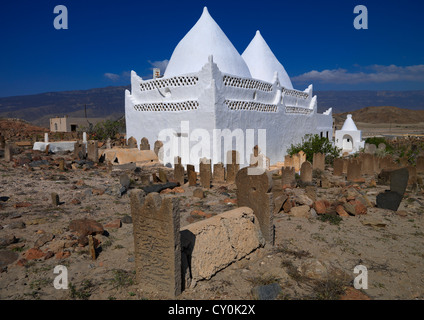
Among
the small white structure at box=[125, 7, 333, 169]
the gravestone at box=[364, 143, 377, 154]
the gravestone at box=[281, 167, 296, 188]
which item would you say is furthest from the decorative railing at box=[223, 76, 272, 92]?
the gravestone at box=[364, 143, 377, 154]

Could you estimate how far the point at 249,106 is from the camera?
13.1 meters

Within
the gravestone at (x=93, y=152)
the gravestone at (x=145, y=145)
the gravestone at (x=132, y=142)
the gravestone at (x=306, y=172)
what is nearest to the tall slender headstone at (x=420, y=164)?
the gravestone at (x=306, y=172)

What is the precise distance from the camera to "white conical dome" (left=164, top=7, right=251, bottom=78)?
42.2 feet

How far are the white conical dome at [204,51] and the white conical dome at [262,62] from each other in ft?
10.5

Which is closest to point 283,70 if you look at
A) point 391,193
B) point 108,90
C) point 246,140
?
point 246,140

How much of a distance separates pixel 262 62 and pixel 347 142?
1014 cm

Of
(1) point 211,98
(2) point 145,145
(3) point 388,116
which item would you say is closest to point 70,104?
(3) point 388,116

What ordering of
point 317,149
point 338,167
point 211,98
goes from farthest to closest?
point 317,149 → point 338,167 → point 211,98

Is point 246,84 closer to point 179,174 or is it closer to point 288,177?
point 288,177

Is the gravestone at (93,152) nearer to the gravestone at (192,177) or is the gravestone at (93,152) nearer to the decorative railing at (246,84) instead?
the gravestone at (192,177)

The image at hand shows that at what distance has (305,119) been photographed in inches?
739

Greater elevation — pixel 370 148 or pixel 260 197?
pixel 370 148

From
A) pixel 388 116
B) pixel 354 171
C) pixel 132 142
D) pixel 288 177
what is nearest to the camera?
pixel 288 177
